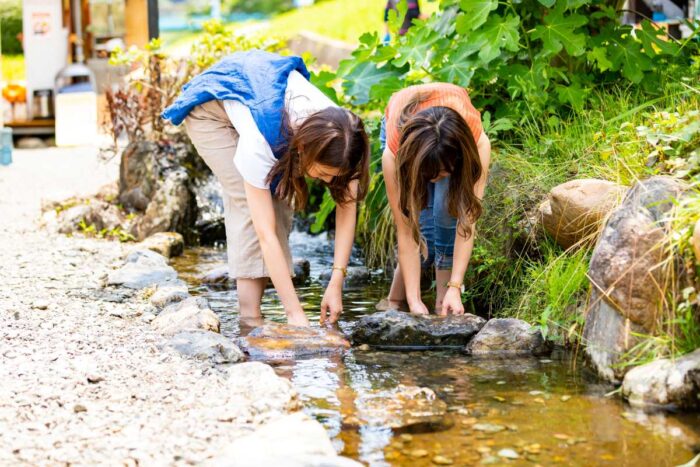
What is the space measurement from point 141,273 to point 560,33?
276 centimetres

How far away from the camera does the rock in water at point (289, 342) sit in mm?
4172

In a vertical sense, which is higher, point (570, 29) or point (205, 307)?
point (570, 29)

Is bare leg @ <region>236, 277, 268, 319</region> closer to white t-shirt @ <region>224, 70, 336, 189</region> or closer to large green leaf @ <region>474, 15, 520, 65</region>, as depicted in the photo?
white t-shirt @ <region>224, 70, 336, 189</region>

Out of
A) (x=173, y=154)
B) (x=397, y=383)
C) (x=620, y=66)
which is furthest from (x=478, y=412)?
(x=173, y=154)

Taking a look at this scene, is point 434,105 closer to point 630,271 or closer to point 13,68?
point 630,271

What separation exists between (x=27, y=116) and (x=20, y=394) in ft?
31.2

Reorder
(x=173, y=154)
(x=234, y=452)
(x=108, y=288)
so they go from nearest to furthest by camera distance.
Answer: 1. (x=234, y=452)
2. (x=108, y=288)
3. (x=173, y=154)

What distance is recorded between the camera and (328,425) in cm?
334

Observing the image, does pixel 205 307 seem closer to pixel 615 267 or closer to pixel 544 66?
pixel 615 267

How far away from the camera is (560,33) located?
5496mm

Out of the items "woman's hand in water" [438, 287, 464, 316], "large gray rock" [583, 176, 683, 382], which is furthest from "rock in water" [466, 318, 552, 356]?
"large gray rock" [583, 176, 683, 382]

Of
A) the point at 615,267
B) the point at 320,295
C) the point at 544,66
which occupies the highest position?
the point at 544,66

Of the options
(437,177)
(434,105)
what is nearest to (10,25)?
(434,105)

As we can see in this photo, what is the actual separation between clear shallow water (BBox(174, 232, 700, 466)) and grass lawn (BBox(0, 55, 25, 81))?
9.26m
